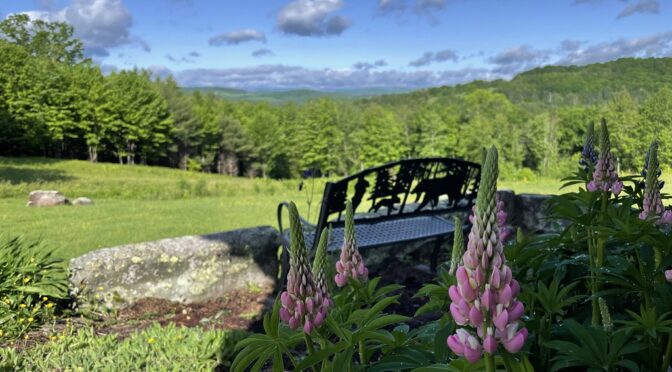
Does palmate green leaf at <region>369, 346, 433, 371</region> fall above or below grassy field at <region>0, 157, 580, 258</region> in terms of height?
above

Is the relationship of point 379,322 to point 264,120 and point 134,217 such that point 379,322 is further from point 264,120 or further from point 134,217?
point 264,120

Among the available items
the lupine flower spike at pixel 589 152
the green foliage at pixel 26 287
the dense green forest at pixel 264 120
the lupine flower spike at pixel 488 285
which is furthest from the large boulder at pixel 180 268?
the dense green forest at pixel 264 120

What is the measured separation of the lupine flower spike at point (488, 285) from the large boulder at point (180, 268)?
15.6 feet

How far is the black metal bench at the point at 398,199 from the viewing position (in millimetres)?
5141

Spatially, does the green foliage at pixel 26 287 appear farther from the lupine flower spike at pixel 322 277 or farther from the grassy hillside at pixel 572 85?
the grassy hillside at pixel 572 85

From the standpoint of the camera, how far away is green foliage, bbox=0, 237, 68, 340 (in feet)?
13.2

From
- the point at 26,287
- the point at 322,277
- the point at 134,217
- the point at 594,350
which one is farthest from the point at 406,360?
the point at 134,217

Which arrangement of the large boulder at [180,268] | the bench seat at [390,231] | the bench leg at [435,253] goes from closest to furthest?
the large boulder at [180,268]
the bench seat at [390,231]
the bench leg at [435,253]

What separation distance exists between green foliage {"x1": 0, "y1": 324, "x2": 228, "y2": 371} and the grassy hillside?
86.1ft

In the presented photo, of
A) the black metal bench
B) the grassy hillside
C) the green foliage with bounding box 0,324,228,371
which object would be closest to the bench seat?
the black metal bench

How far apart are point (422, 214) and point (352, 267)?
4.28 m

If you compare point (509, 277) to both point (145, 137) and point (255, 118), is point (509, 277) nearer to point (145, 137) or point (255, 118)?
point (145, 137)

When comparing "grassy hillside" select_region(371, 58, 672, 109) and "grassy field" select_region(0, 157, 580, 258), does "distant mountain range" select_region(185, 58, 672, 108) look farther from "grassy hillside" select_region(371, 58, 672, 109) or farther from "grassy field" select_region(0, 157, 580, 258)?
"grassy field" select_region(0, 157, 580, 258)

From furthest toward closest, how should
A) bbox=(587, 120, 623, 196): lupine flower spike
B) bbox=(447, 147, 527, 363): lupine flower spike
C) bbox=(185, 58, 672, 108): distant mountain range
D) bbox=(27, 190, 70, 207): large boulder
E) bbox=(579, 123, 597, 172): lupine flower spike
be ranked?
bbox=(185, 58, 672, 108): distant mountain range
bbox=(27, 190, 70, 207): large boulder
bbox=(579, 123, 597, 172): lupine flower spike
bbox=(587, 120, 623, 196): lupine flower spike
bbox=(447, 147, 527, 363): lupine flower spike
